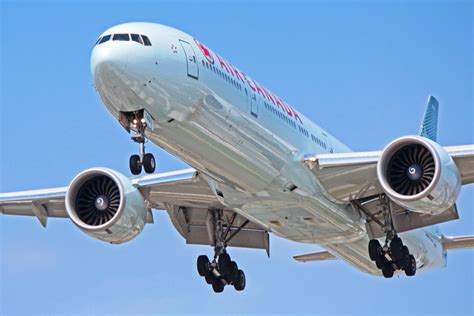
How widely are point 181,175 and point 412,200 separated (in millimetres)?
6614

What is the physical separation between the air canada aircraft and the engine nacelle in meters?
0.03

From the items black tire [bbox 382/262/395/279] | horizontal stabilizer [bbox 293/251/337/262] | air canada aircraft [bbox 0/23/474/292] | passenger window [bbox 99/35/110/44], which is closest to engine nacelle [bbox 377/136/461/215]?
air canada aircraft [bbox 0/23/474/292]

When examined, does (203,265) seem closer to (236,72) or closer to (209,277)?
(209,277)

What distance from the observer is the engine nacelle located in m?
31.4

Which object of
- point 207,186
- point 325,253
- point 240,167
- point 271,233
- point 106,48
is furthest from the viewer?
point 325,253

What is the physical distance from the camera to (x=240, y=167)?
31.1m

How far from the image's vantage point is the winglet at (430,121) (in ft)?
146

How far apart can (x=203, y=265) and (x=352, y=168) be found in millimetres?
6328

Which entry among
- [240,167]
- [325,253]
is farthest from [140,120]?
[325,253]

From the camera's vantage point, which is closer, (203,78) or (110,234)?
(203,78)

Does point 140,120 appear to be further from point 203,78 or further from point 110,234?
point 110,234

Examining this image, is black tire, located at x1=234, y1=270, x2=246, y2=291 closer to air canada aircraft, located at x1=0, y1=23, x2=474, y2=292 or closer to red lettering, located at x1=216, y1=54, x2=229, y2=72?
air canada aircraft, located at x1=0, y1=23, x2=474, y2=292

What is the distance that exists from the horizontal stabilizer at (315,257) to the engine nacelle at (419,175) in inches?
331

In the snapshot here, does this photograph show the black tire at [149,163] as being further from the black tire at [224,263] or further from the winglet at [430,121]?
the winglet at [430,121]
